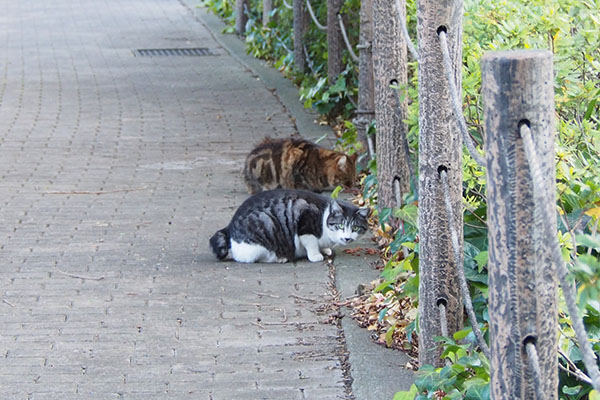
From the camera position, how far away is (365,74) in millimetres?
7363

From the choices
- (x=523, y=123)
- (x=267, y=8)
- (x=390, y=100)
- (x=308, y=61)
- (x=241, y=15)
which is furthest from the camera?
(x=241, y=15)

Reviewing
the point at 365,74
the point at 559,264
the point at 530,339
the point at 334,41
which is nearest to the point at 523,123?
the point at 559,264

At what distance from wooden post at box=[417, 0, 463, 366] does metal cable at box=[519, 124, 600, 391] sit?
4.80ft

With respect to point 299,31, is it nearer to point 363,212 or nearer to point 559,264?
point 363,212

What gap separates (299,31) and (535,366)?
956cm

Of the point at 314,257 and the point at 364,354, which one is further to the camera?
the point at 314,257

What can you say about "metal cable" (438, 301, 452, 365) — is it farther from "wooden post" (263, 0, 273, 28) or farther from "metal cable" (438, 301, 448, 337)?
"wooden post" (263, 0, 273, 28)

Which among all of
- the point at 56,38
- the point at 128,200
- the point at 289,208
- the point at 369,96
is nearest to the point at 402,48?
the point at 289,208

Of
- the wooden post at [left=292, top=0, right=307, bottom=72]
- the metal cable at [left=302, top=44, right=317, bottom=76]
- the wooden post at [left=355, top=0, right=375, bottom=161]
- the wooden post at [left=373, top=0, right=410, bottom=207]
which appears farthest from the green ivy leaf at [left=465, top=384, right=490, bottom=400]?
the wooden post at [left=292, top=0, right=307, bottom=72]

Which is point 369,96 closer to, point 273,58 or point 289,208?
point 289,208

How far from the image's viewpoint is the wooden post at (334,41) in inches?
369

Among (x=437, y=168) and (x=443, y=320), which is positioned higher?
(x=437, y=168)

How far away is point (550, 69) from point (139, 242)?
4.51 meters

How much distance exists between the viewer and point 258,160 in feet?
24.6
